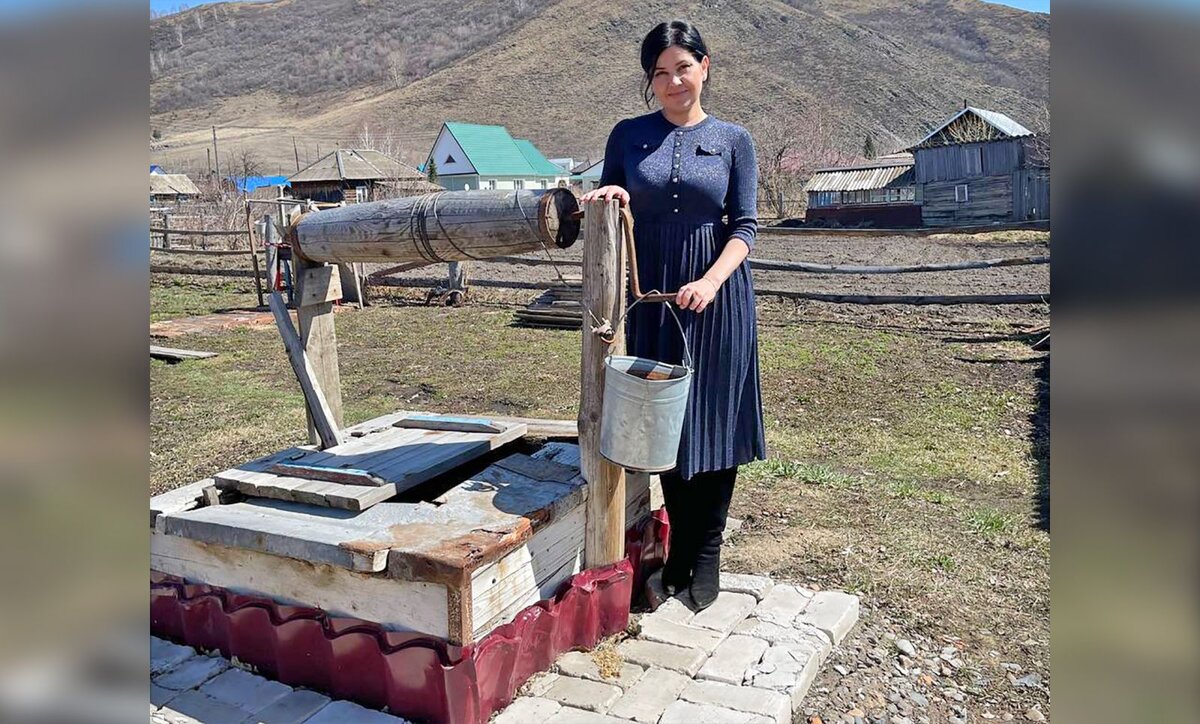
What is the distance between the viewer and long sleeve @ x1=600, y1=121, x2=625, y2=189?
314 centimetres

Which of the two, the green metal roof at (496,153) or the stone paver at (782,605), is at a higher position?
the green metal roof at (496,153)

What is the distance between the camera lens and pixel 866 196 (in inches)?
1362

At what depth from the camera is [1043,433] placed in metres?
6.10

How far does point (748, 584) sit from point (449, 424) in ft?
4.74

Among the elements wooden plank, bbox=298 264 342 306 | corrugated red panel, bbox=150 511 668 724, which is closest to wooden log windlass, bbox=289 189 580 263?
wooden plank, bbox=298 264 342 306

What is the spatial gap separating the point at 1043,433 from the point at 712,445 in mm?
3984

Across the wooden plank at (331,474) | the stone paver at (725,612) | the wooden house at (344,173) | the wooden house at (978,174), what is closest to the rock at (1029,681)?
the stone paver at (725,612)

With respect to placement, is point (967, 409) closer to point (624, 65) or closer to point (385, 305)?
point (385, 305)

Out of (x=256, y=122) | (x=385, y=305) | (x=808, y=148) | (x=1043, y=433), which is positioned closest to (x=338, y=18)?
(x=256, y=122)

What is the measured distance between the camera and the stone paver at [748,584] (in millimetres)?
3561

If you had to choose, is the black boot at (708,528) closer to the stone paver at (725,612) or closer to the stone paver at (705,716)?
the stone paver at (725,612)

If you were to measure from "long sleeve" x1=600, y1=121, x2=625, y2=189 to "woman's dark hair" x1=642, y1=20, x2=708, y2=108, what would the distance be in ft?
0.76

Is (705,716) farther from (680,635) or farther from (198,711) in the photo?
(198,711)

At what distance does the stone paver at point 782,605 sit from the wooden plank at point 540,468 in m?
0.90
